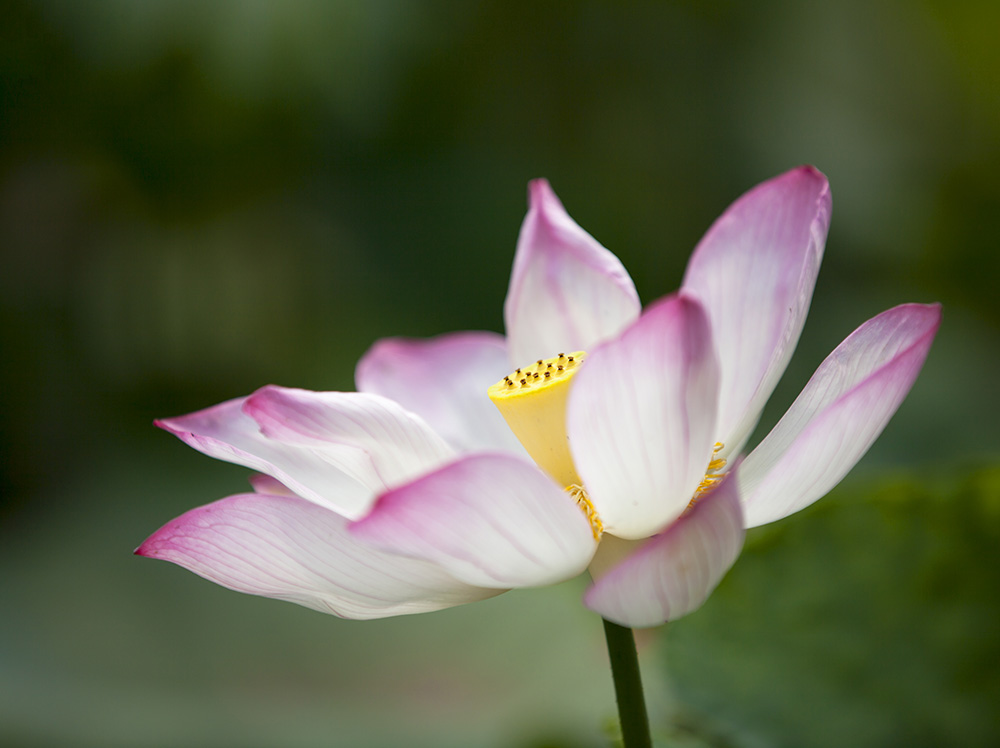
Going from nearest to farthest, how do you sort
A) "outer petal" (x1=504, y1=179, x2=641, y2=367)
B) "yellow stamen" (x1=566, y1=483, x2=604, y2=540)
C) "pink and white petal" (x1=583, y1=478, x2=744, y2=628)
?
"pink and white petal" (x1=583, y1=478, x2=744, y2=628), "yellow stamen" (x1=566, y1=483, x2=604, y2=540), "outer petal" (x1=504, y1=179, x2=641, y2=367)

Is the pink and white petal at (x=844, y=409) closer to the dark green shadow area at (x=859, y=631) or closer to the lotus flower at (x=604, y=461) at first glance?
the lotus flower at (x=604, y=461)

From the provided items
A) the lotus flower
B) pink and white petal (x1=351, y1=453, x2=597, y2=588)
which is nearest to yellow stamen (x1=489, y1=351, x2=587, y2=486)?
the lotus flower

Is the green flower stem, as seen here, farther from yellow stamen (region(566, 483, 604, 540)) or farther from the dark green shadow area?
the dark green shadow area

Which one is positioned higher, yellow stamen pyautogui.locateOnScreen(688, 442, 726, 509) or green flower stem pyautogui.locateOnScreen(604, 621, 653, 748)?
yellow stamen pyautogui.locateOnScreen(688, 442, 726, 509)

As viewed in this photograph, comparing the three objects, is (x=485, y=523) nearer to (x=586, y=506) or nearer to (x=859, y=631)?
(x=586, y=506)

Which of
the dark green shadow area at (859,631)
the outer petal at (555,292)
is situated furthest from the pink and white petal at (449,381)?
the dark green shadow area at (859,631)
